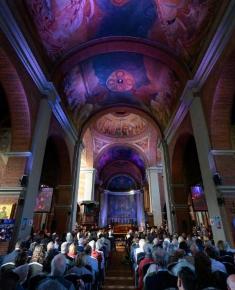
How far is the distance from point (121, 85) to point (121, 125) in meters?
7.96

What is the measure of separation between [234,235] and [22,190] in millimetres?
6805

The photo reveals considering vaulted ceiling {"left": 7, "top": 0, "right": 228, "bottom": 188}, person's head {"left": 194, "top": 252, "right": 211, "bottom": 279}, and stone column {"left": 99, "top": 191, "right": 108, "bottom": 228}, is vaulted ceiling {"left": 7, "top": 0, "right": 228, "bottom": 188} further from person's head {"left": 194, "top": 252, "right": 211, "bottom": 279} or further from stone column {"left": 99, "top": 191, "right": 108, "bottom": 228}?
stone column {"left": 99, "top": 191, "right": 108, "bottom": 228}

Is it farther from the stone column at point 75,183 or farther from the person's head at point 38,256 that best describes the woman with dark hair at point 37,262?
the stone column at point 75,183

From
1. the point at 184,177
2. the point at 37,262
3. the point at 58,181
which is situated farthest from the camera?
the point at 184,177

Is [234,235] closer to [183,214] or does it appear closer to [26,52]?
[183,214]

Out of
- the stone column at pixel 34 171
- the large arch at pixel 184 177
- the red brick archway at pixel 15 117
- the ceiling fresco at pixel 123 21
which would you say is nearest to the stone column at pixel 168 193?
the large arch at pixel 184 177

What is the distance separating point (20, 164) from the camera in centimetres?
670

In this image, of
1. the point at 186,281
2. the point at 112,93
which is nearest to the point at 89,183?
the point at 112,93

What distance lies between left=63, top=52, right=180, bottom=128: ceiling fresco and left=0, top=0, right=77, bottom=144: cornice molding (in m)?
1.54

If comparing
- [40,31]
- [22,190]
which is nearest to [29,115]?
[22,190]

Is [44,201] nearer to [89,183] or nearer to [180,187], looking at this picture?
[180,187]

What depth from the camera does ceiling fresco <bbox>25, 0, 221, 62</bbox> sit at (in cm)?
699

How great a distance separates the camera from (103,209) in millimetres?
27750

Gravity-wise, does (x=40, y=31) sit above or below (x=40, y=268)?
above
